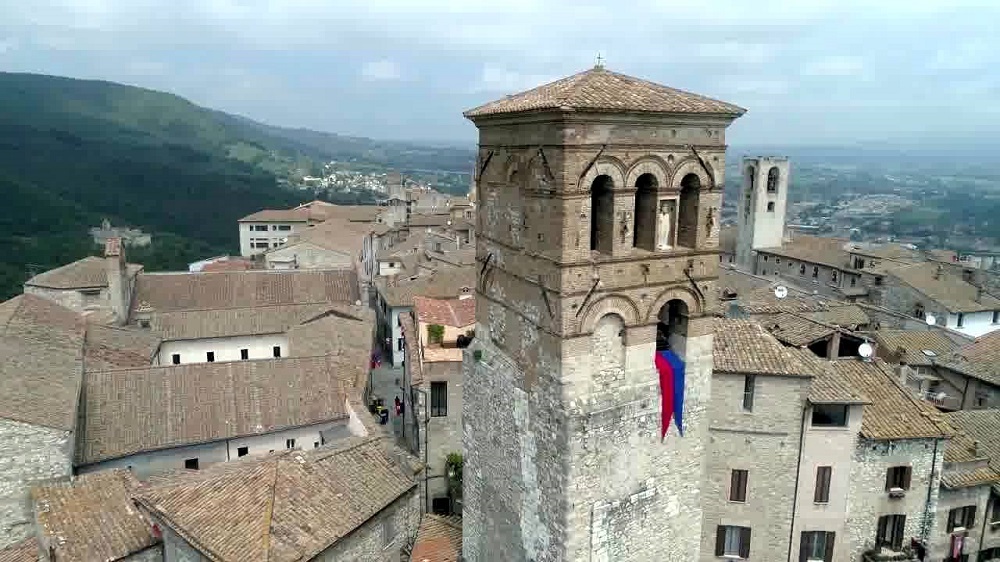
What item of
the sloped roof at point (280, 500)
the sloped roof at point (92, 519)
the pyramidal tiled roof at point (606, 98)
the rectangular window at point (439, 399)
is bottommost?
the sloped roof at point (92, 519)

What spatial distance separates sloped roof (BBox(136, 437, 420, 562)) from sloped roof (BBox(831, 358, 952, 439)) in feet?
50.8

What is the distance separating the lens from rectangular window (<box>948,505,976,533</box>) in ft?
74.0

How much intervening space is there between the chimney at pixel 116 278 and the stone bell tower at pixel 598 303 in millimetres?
34513

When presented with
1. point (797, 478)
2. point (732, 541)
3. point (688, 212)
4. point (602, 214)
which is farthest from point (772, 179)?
point (602, 214)

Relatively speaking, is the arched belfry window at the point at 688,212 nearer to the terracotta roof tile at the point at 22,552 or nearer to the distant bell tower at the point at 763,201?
the terracotta roof tile at the point at 22,552

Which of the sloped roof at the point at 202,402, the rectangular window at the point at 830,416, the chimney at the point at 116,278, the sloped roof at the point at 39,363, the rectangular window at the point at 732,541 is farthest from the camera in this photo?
the chimney at the point at 116,278

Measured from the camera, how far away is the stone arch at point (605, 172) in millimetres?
12836

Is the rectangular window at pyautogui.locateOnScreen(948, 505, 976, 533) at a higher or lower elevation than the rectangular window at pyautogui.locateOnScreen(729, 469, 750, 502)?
lower

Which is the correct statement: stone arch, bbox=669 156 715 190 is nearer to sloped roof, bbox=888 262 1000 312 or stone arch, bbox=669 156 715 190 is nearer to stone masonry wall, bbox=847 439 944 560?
stone masonry wall, bbox=847 439 944 560

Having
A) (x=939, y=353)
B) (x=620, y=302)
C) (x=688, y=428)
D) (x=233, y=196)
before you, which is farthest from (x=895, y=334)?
(x=233, y=196)

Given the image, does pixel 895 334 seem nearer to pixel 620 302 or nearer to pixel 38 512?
pixel 620 302

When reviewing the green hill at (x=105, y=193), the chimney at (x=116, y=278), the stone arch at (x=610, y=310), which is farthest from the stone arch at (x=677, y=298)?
the green hill at (x=105, y=193)

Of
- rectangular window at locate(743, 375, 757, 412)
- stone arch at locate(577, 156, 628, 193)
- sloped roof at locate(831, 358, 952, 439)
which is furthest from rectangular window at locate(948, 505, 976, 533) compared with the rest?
stone arch at locate(577, 156, 628, 193)

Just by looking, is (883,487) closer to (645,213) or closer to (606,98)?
(645,213)
